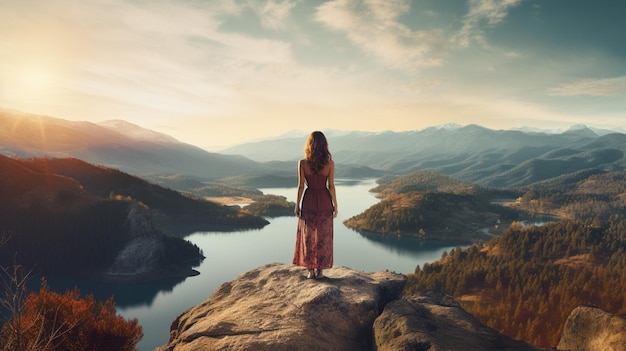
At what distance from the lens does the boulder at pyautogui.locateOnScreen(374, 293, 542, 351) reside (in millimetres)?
10883

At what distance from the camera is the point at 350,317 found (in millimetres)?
13211

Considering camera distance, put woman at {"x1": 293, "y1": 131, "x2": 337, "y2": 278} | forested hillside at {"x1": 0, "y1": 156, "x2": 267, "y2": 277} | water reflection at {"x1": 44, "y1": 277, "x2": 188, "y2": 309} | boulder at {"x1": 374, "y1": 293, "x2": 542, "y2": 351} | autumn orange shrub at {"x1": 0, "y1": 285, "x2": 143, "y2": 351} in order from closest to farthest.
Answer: boulder at {"x1": 374, "y1": 293, "x2": 542, "y2": 351} < woman at {"x1": 293, "y1": 131, "x2": 337, "y2": 278} < autumn orange shrub at {"x1": 0, "y1": 285, "x2": 143, "y2": 351} < water reflection at {"x1": 44, "y1": 277, "x2": 188, "y2": 309} < forested hillside at {"x1": 0, "y1": 156, "x2": 267, "y2": 277}

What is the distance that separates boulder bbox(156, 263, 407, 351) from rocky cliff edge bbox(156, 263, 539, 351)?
33mm

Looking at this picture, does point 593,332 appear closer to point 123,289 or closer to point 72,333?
point 72,333

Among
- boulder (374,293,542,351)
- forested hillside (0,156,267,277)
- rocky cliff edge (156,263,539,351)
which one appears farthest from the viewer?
forested hillside (0,156,267,277)

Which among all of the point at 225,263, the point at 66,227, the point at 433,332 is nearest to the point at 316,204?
the point at 433,332

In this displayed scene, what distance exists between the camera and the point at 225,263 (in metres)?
139

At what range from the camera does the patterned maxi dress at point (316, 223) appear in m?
14.5

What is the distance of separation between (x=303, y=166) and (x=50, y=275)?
14260 centimetres

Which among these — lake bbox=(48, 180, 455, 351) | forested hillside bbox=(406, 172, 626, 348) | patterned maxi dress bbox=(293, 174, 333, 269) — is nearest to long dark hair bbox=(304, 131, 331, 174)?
patterned maxi dress bbox=(293, 174, 333, 269)

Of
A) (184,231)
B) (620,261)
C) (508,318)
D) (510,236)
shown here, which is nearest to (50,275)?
(184,231)

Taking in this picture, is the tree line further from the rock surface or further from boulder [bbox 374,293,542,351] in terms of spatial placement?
boulder [bbox 374,293,542,351]

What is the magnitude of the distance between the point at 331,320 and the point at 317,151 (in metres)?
6.45

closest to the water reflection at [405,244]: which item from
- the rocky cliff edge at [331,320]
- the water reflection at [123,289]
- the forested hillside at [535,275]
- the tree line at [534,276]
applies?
the forested hillside at [535,275]
